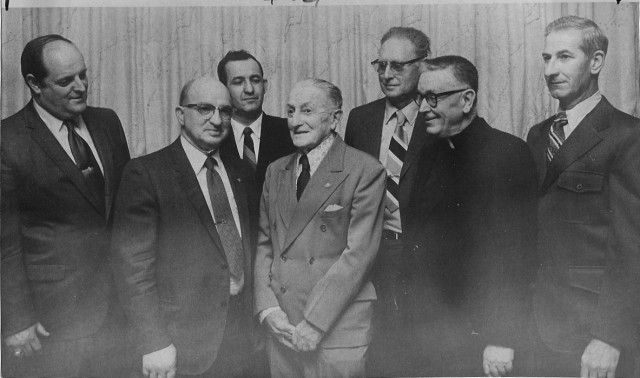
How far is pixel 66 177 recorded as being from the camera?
4176mm

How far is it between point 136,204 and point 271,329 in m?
1.15

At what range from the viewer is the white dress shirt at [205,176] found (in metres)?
4.16

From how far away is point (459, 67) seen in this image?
14.0ft

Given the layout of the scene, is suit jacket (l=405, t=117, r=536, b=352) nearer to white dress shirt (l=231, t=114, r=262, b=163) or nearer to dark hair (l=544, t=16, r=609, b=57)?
dark hair (l=544, t=16, r=609, b=57)

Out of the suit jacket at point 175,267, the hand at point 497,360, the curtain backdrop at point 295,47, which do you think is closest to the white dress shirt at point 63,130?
the curtain backdrop at point 295,47

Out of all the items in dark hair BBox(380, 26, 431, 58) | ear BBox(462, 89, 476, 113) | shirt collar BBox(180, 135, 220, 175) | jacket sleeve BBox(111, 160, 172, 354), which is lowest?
jacket sleeve BBox(111, 160, 172, 354)

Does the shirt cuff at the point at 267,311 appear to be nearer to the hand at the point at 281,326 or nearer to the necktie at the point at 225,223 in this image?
the hand at the point at 281,326

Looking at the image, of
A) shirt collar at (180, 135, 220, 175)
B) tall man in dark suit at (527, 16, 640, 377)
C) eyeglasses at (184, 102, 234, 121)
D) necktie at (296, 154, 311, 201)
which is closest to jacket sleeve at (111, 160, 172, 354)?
shirt collar at (180, 135, 220, 175)

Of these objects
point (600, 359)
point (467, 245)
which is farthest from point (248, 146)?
point (600, 359)

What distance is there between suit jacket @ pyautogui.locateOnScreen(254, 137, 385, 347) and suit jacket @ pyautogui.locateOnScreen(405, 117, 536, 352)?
303 millimetres

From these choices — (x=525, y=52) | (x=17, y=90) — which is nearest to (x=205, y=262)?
(x=17, y=90)

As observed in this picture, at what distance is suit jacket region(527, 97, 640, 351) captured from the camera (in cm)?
414

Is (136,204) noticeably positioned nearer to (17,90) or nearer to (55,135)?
(55,135)

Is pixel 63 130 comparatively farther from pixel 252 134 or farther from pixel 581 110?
pixel 581 110
